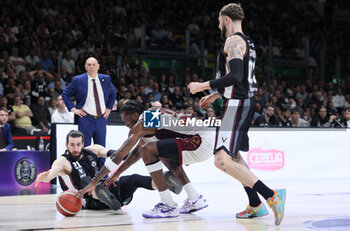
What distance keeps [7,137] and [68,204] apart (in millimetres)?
5209

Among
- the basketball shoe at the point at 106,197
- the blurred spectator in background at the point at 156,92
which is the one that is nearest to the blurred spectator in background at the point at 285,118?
the blurred spectator in background at the point at 156,92

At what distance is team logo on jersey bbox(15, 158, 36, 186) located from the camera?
10.1 m

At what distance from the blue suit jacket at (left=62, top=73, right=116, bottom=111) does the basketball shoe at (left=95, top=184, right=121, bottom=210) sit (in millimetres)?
3585

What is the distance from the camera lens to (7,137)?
10539 mm

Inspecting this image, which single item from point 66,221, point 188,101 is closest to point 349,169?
point 188,101

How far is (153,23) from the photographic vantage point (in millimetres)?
18781

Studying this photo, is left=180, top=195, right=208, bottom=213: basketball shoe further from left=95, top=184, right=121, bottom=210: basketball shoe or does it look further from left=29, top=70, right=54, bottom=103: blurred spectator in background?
left=29, top=70, right=54, bottom=103: blurred spectator in background

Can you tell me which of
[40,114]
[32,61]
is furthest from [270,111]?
[32,61]

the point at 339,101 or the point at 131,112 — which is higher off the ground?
the point at 131,112

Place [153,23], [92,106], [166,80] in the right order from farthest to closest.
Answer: [153,23] → [166,80] → [92,106]

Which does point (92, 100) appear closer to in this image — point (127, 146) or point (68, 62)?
point (127, 146)

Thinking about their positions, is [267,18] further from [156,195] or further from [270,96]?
[156,195]

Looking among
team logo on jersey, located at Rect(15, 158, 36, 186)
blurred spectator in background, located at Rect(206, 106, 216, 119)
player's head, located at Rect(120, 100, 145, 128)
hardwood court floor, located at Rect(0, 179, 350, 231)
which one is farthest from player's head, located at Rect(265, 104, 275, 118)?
player's head, located at Rect(120, 100, 145, 128)

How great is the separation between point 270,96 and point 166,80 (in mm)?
3173
